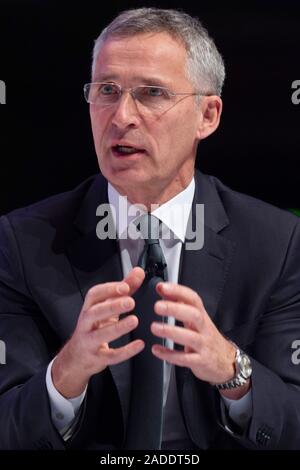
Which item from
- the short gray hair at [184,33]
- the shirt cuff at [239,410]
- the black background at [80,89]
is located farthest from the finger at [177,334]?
the black background at [80,89]

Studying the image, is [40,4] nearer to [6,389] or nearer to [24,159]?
[24,159]

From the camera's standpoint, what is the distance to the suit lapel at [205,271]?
1.89 meters

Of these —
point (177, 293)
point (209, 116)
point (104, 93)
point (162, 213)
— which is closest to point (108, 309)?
point (177, 293)

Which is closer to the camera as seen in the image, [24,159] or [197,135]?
[197,135]

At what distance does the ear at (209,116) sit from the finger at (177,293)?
0.65 meters

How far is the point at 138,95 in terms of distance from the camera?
1915 mm

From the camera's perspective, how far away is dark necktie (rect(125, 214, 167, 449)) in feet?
5.90

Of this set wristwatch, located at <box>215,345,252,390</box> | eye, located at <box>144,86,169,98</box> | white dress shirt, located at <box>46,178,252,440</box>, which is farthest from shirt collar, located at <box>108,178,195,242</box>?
wristwatch, located at <box>215,345,252,390</box>

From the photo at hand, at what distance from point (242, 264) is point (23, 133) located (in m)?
0.74

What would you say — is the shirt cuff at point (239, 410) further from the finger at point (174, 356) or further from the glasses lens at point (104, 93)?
the glasses lens at point (104, 93)

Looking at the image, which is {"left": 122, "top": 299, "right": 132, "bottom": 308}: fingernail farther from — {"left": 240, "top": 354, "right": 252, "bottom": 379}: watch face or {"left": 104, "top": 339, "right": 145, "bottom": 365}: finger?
{"left": 240, "top": 354, "right": 252, "bottom": 379}: watch face

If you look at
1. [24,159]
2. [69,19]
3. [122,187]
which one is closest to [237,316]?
[122,187]

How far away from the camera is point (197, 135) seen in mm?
2094

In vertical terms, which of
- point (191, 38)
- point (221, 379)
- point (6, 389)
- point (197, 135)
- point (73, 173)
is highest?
point (191, 38)
